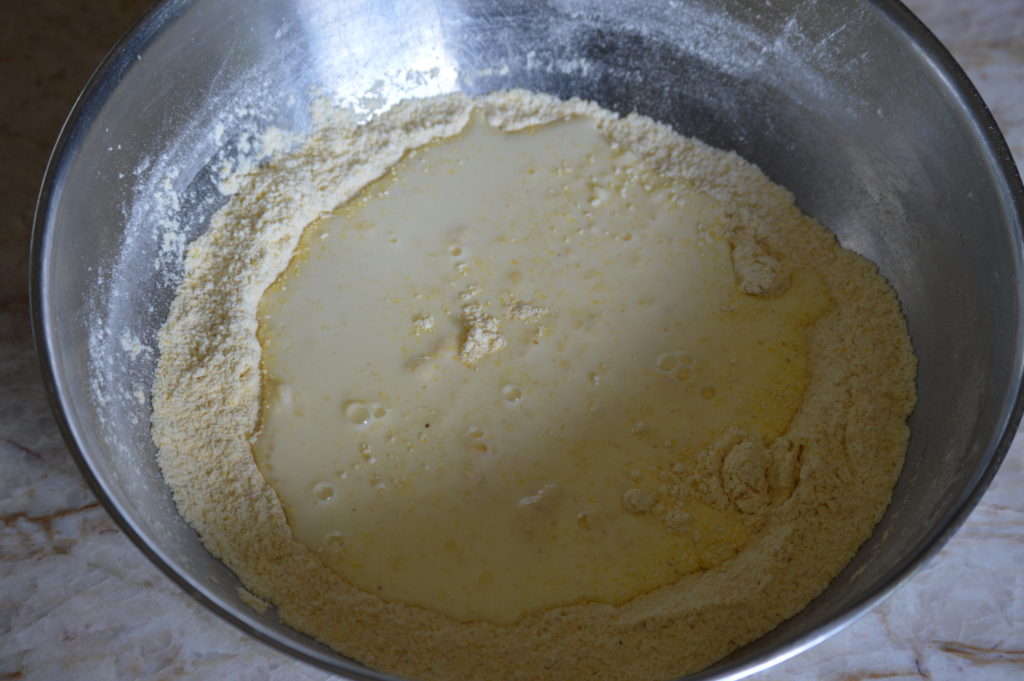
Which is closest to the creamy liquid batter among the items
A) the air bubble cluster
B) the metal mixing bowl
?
the air bubble cluster

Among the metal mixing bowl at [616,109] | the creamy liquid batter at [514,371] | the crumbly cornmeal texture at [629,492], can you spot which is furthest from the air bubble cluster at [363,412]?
the metal mixing bowl at [616,109]

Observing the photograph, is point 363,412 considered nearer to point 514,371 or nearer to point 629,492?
point 514,371

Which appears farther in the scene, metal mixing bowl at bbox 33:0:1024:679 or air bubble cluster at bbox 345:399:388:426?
air bubble cluster at bbox 345:399:388:426

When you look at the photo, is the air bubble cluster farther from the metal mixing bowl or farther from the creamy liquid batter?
the metal mixing bowl

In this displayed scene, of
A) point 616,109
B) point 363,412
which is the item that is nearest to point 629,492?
point 363,412

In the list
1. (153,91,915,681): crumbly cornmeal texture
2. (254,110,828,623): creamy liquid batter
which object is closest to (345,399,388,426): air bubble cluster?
(254,110,828,623): creamy liquid batter

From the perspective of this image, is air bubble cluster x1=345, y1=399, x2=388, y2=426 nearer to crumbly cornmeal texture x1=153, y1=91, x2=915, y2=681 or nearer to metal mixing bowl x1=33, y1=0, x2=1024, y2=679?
crumbly cornmeal texture x1=153, y1=91, x2=915, y2=681

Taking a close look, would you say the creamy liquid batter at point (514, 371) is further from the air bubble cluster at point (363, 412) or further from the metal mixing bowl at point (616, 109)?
the metal mixing bowl at point (616, 109)

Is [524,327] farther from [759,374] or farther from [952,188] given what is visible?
[952,188]
